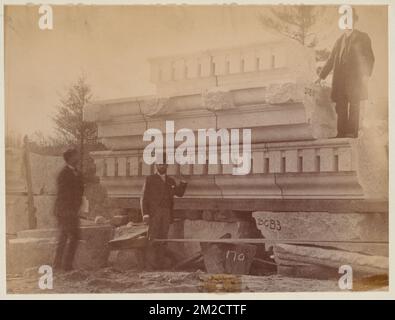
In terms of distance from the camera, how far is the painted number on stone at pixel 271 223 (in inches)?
191

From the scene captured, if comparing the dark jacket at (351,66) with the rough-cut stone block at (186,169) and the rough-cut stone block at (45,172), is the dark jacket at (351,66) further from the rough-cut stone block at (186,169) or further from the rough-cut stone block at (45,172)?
the rough-cut stone block at (45,172)

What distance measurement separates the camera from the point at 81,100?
4867 millimetres

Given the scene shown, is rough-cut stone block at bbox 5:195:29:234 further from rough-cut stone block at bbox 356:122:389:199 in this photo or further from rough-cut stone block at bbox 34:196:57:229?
rough-cut stone block at bbox 356:122:389:199

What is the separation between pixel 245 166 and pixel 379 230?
981 millimetres

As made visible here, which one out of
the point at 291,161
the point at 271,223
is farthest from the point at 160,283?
the point at 291,161

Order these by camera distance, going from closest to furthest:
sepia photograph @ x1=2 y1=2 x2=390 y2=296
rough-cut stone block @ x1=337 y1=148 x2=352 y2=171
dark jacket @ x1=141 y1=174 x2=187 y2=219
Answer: rough-cut stone block @ x1=337 y1=148 x2=352 y2=171, sepia photograph @ x1=2 y1=2 x2=390 y2=296, dark jacket @ x1=141 y1=174 x2=187 y2=219

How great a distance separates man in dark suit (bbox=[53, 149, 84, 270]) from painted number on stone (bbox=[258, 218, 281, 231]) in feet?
4.00

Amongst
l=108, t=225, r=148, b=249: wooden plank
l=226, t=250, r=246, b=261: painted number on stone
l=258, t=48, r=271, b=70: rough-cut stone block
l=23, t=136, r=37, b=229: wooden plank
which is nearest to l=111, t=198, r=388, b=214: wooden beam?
l=108, t=225, r=148, b=249: wooden plank

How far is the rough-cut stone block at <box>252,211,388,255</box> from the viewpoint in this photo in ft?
15.7

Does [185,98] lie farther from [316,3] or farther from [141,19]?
[316,3]

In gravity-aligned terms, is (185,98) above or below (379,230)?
above

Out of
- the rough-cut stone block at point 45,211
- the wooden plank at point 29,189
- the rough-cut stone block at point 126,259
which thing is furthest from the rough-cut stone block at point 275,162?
the wooden plank at point 29,189
